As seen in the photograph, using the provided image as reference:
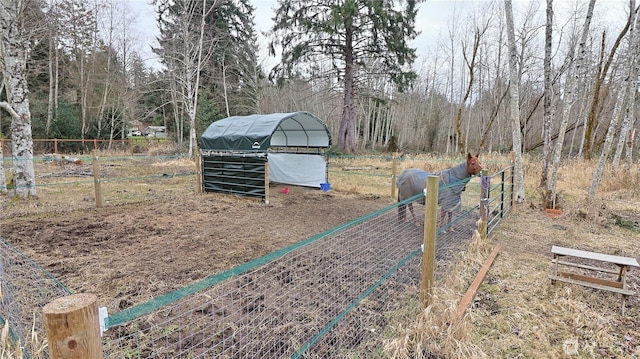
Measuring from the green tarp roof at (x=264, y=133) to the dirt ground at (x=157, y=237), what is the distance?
1534 mm

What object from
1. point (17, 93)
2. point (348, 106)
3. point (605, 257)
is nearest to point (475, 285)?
point (605, 257)

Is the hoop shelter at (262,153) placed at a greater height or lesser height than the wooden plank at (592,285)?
greater

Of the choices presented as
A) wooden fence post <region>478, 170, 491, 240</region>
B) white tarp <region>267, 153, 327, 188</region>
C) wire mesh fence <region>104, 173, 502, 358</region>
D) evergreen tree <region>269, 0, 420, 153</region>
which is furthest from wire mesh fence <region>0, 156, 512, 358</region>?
evergreen tree <region>269, 0, 420, 153</region>

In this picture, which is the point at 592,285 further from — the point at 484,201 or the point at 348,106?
A: the point at 348,106

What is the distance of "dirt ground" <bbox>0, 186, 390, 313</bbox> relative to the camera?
346 centimetres

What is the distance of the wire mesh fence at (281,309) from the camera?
7.54ft

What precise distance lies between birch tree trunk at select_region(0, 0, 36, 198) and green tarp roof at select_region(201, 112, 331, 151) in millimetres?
3885

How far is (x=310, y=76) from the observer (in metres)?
17.0

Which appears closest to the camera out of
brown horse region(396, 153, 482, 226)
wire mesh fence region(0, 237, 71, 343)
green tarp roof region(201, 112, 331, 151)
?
wire mesh fence region(0, 237, 71, 343)

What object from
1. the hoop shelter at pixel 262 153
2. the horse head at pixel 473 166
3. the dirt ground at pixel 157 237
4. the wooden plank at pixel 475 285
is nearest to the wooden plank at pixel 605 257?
the wooden plank at pixel 475 285

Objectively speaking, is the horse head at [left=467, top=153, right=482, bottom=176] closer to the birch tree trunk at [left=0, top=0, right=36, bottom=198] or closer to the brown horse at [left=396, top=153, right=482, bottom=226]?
the brown horse at [left=396, top=153, right=482, bottom=226]

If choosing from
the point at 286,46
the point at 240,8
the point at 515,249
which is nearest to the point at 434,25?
the point at 286,46

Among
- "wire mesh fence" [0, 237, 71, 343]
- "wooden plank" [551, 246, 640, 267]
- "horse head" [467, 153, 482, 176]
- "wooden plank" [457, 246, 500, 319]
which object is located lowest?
"wooden plank" [457, 246, 500, 319]

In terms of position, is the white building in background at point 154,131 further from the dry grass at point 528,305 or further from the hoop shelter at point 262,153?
the dry grass at point 528,305
